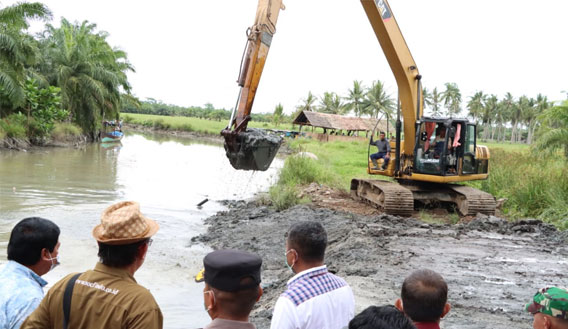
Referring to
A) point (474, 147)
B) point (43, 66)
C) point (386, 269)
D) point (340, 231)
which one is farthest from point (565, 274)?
point (43, 66)

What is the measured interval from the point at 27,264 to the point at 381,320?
2.00m

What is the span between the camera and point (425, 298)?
8.23 ft

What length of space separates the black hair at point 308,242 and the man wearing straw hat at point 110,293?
35.3 inches

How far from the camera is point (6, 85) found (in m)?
26.5

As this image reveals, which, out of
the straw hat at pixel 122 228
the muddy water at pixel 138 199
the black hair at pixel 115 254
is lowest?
the muddy water at pixel 138 199

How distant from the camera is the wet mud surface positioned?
228 inches

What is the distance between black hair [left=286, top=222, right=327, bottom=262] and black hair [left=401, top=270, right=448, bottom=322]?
608 mm

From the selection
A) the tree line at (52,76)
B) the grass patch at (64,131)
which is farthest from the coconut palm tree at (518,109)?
the grass patch at (64,131)

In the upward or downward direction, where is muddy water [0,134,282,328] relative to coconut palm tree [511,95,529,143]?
downward

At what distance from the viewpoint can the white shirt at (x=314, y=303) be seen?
272 cm

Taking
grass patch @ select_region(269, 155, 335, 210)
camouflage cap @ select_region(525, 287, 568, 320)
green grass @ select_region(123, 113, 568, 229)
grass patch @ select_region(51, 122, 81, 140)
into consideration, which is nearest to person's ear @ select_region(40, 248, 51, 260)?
camouflage cap @ select_region(525, 287, 568, 320)

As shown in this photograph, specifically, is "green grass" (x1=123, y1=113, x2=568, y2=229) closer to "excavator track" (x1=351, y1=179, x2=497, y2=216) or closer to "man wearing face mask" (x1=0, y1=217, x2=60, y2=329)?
"excavator track" (x1=351, y1=179, x2=497, y2=216)

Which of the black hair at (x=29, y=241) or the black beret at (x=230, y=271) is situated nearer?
the black beret at (x=230, y=271)

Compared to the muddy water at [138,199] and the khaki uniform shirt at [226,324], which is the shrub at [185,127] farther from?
the khaki uniform shirt at [226,324]
